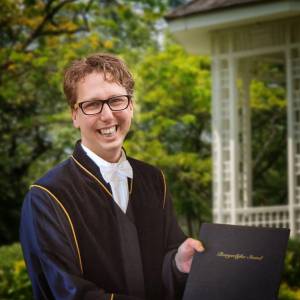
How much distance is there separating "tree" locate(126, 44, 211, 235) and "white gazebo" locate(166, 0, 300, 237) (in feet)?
11.0

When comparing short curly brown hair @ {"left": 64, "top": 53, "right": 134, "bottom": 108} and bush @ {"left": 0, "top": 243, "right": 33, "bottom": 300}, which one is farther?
bush @ {"left": 0, "top": 243, "right": 33, "bottom": 300}

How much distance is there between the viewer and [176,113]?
15.8 m

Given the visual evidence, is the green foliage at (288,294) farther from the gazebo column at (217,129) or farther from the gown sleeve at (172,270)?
the gown sleeve at (172,270)

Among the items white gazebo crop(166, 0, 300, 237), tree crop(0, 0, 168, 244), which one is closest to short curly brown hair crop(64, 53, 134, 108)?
white gazebo crop(166, 0, 300, 237)

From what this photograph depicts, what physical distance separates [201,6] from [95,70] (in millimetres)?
8419

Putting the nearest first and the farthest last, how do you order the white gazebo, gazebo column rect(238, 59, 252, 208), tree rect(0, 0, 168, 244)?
the white gazebo
gazebo column rect(238, 59, 252, 208)
tree rect(0, 0, 168, 244)

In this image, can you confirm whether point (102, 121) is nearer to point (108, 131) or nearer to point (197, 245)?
point (108, 131)

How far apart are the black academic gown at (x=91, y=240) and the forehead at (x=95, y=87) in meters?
0.20

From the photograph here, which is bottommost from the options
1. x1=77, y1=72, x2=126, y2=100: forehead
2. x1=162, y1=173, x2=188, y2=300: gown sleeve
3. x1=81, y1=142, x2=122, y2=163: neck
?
x1=162, y1=173, x2=188, y2=300: gown sleeve

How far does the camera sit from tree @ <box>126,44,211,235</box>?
14555mm

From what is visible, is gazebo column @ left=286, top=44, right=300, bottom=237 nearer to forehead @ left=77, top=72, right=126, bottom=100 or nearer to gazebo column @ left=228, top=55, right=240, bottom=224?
gazebo column @ left=228, top=55, right=240, bottom=224

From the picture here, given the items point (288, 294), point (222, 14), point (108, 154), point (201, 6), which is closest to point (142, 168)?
point (108, 154)

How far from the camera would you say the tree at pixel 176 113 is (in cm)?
1455

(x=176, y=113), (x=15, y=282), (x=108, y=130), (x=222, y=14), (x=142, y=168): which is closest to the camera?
(x=108, y=130)
